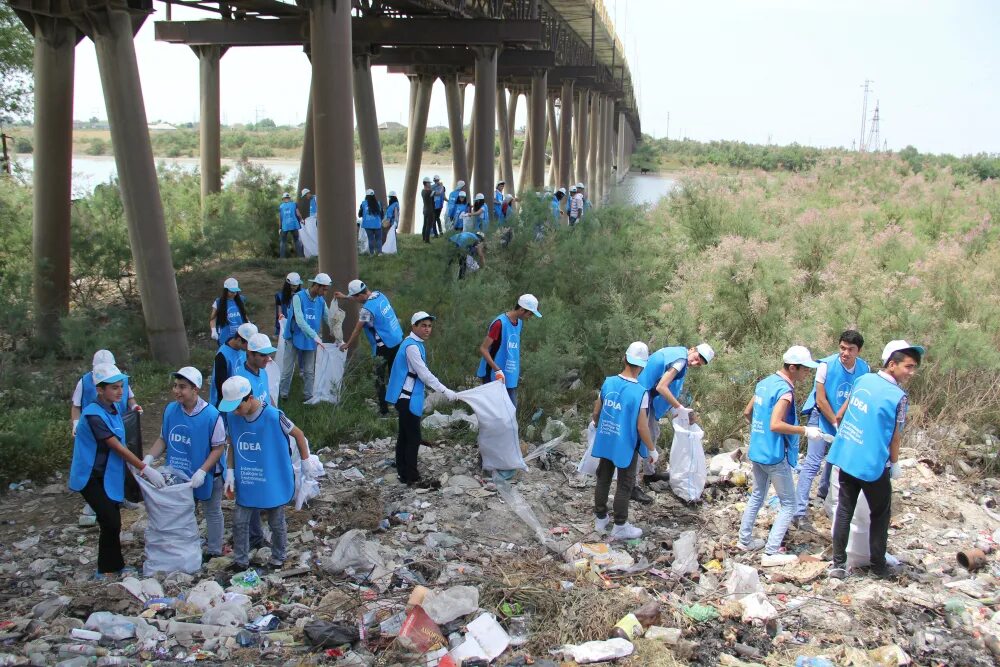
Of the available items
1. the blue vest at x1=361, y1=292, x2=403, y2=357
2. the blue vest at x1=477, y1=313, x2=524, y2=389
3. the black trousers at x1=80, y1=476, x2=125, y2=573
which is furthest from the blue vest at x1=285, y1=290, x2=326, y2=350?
the black trousers at x1=80, y1=476, x2=125, y2=573

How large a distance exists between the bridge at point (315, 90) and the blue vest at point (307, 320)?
2887mm

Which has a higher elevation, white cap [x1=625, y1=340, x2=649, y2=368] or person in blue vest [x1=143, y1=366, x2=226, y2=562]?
white cap [x1=625, y1=340, x2=649, y2=368]

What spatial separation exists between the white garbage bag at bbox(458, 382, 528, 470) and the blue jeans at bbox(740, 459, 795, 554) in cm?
232

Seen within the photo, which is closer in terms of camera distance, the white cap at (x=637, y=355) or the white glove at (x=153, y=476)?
the white glove at (x=153, y=476)

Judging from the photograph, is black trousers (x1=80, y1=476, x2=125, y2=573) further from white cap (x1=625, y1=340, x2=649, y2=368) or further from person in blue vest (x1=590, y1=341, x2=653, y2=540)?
white cap (x1=625, y1=340, x2=649, y2=368)

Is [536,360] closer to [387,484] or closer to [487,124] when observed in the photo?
[387,484]

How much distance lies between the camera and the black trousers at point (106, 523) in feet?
20.1

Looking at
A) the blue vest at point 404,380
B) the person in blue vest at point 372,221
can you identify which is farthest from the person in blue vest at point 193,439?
the person in blue vest at point 372,221

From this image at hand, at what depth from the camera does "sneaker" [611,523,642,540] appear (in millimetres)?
7160

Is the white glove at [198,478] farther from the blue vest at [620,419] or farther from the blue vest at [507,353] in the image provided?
the blue vest at [507,353]

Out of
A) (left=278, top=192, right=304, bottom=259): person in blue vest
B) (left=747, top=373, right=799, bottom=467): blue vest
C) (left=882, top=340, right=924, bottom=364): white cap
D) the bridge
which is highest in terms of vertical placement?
the bridge

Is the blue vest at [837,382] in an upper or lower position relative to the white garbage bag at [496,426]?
upper

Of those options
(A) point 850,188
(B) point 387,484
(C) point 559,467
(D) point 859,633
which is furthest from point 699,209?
(D) point 859,633

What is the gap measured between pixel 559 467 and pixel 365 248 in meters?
11.8
